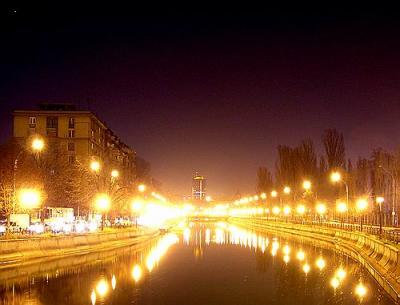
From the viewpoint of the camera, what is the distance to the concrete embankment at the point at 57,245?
3759 cm

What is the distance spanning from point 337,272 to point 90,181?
45345 millimetres

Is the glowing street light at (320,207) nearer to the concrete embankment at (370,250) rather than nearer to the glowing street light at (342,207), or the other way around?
the glowing street light at (342,207)

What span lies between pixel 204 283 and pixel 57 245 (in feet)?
50.5

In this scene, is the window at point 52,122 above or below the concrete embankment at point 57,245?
above

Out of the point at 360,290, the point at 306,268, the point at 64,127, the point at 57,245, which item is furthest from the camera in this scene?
the point at 64,127

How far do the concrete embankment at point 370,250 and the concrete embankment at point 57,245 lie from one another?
22.8 m

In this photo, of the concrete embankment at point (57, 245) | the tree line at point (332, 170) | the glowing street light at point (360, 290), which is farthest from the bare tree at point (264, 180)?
the glowing street light at point (360, 290)

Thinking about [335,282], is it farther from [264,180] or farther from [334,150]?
[264,180]

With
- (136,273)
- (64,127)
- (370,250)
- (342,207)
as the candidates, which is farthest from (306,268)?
(64,127)

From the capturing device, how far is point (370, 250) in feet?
135

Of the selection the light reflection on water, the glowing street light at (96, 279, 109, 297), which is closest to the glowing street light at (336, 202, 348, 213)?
the light reflection on water

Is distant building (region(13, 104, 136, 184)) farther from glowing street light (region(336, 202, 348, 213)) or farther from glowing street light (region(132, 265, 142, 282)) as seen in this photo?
glowing street light (region(132, 265, 142, 282))

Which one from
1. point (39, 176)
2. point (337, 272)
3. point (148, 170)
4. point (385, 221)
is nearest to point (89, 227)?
point (39, 176)

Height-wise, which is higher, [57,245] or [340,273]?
[57,245]
